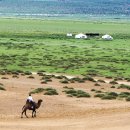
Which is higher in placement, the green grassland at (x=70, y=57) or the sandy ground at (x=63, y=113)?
the green grassland at (x=70, y=57)

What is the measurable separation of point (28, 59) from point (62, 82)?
25.1 meters

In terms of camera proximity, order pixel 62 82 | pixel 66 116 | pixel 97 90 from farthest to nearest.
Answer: pixel 62 82, pixel 97 90, pixel 66 116

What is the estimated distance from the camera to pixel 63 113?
3962cm

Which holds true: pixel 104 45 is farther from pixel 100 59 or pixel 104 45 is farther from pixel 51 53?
pixel 100 59

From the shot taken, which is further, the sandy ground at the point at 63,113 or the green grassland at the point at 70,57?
the green grassland at the point at 70,57

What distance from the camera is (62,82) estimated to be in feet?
191

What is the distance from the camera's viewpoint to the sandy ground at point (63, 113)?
112 ft

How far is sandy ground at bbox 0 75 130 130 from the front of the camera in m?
34.2

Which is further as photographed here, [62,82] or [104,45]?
[104,45]

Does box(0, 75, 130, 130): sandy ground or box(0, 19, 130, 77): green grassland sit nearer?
box(0, 75, 130, 130): sandy ground

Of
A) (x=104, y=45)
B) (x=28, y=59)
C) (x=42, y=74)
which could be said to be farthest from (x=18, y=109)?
(x=104, y=45)

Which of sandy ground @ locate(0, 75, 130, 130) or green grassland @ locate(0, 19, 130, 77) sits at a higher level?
green grassland @ locate(0, 19, 130, 77)

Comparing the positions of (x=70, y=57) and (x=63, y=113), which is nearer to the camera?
(x=63, y=113)

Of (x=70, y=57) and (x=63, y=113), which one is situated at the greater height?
(x=70, y=57)
